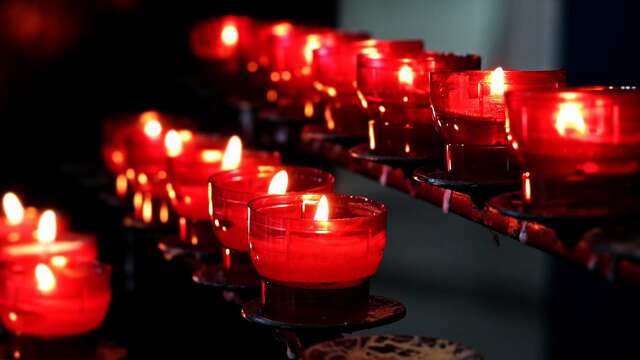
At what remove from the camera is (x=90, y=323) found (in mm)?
1688

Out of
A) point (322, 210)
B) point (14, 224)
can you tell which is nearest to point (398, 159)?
point (322, 210)

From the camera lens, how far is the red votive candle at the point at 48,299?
166 cm

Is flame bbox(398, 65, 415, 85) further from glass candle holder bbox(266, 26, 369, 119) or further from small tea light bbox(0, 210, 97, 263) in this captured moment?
small tea light bbox(0, 210, 97, 263)

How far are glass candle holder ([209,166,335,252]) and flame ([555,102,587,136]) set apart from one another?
0.38 m

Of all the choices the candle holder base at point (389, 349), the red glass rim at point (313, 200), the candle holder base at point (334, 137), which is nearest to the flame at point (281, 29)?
the candle holder base at point (334, 137)

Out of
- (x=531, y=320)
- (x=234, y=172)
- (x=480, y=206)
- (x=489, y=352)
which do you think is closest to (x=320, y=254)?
(x=480, y=206)

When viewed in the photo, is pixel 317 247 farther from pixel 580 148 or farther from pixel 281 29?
pixel 281 29

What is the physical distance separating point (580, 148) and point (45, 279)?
854 mm

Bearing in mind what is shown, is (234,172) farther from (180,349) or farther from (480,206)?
(180,349)

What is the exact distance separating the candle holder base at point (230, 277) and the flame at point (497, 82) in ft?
1.19

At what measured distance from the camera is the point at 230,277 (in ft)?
4.75

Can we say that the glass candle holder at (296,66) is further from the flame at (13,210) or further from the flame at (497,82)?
the flame at (497,82)

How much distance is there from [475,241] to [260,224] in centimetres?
370

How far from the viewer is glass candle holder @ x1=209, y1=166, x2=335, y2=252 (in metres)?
1.39
